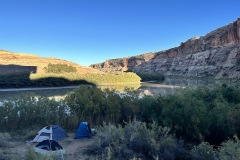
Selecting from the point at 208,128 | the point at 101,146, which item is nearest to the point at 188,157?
the point at 208,128

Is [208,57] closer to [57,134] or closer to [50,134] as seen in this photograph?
[57,134]

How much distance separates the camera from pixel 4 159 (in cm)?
747

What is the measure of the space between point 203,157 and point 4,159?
561cm

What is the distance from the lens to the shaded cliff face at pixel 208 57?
2892 inches

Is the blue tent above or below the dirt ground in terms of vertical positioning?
above

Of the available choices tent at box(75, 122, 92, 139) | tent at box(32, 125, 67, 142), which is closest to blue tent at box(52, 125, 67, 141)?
tent at box(32, 125, 67, 142)

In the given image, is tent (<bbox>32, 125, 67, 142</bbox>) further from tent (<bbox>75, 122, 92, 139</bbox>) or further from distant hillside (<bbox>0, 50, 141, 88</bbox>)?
distant hillside (<bbox>0, 50, 141, 88</bbox>)

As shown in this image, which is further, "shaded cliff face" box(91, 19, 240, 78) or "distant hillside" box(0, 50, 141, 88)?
"shaded cliff face" box(91, 19, 240, 78)

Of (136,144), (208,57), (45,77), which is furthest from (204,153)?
(208,57)

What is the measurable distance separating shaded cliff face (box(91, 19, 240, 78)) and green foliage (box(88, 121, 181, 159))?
173 feet

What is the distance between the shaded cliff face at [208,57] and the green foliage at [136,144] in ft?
173

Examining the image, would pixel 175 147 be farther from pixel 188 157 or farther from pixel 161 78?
pixel 161 78

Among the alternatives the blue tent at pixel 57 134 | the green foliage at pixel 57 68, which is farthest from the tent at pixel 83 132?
the green foliage at pixel 57 68

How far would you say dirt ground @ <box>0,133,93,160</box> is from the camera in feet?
26.3
